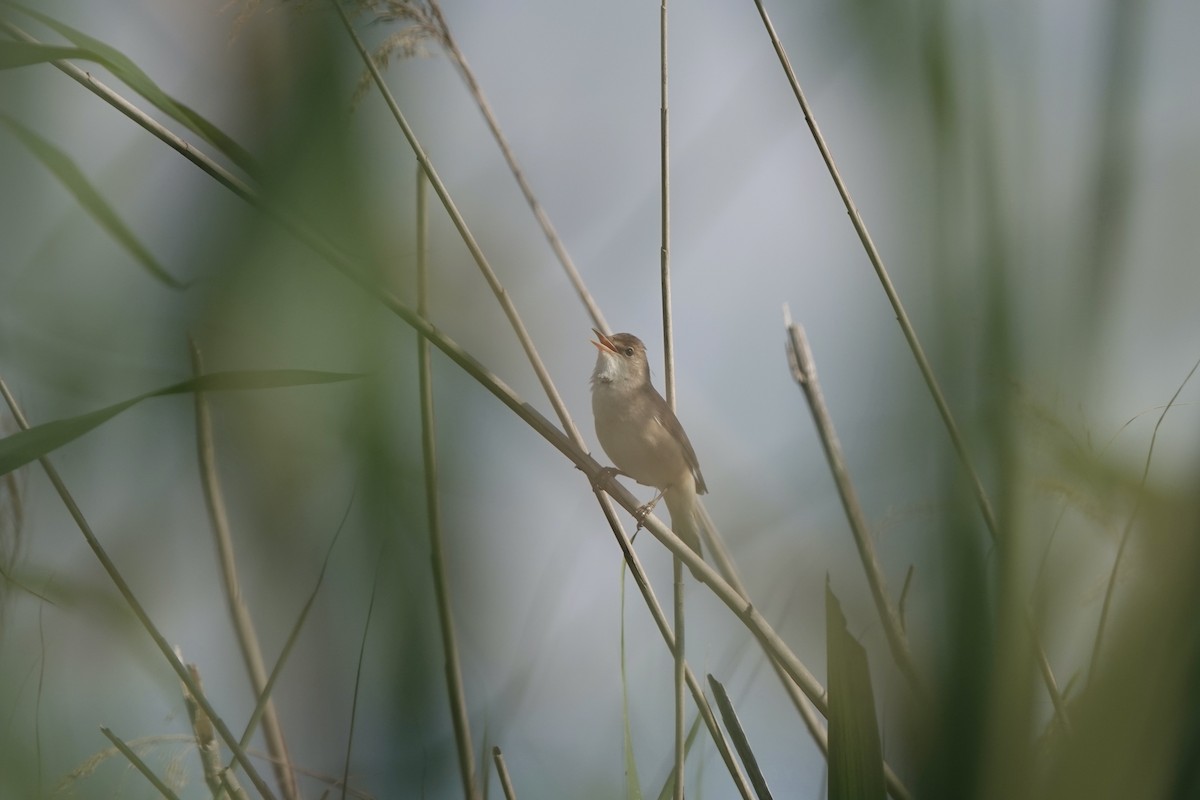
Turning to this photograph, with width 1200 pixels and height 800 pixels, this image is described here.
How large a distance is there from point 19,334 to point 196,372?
144 millimetres

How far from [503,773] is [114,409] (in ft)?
2.25

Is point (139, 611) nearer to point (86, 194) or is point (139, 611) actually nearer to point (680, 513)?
A: point (86, 194)

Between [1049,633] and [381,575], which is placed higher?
[381,575]

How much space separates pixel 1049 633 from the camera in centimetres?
43

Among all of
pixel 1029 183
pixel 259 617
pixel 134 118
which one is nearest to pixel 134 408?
pixel 259 617

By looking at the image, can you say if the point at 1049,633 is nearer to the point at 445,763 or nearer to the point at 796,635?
the point at 445,763

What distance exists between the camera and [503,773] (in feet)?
3.98

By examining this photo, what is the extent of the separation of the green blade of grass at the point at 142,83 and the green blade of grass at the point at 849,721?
1.65 ft

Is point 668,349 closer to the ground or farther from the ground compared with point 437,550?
farther from the ground

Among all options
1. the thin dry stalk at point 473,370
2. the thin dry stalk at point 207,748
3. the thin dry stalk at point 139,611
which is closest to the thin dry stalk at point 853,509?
the thin dry stalk at point 473,370

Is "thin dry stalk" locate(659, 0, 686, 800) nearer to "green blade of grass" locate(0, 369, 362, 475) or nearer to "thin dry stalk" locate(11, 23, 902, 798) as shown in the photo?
"thin dry stalk" locate(11, 23, 902, 798)

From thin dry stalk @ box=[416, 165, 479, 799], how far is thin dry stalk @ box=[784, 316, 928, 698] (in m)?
0.30

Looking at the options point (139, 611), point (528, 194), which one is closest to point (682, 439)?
point (528, 194)

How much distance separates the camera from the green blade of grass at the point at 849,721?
59 centimetres
